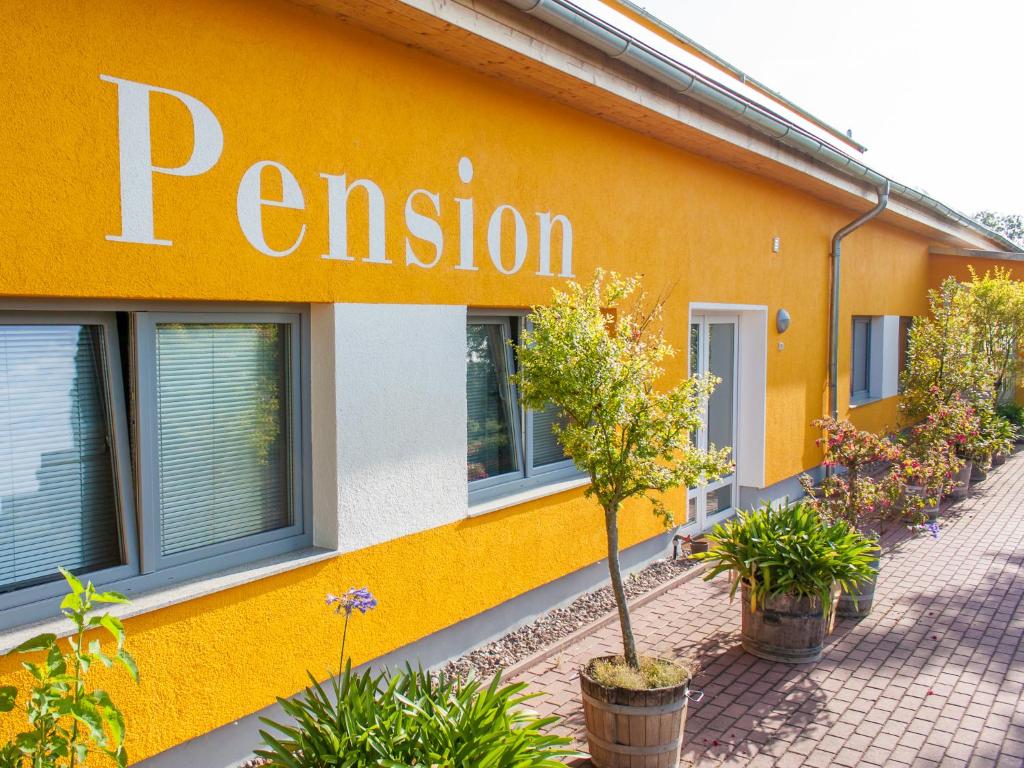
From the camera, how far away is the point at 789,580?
18.8 ft

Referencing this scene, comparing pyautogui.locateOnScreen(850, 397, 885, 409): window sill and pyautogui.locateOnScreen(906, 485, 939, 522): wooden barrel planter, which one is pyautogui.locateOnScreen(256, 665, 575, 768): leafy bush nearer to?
pyautogui.locateOnScreen(906, 485, 939, 522): wooden barrel planter

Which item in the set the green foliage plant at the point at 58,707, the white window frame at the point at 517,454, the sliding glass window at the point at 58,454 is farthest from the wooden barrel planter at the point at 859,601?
the green foliage plant at the point at 58,707

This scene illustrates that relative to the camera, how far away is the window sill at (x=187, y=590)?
3227 mm

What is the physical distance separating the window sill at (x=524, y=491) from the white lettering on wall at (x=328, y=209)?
1.51m

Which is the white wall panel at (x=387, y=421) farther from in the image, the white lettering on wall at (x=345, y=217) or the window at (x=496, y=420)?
the window at (x=496, y=420)

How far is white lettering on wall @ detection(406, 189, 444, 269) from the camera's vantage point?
15.7 ft

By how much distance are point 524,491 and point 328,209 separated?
2.64m

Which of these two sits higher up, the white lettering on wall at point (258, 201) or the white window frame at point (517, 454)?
the white lettering on wall at point (258, 201)

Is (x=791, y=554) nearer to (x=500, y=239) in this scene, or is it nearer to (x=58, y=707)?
(x=500, y=239)

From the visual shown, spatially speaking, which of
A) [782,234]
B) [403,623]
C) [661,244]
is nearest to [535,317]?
[403,623]

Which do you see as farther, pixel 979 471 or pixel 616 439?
pixel 979 471

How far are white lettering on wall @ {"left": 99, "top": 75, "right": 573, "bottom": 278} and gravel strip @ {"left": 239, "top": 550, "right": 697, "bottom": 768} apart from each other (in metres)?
2.44

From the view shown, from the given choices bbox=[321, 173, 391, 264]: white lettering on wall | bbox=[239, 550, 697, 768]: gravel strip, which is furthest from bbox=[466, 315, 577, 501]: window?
bbox=[321, 173, 391, 264]: white lettering on wall

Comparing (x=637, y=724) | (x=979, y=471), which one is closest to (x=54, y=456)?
(x=637, y=724)
